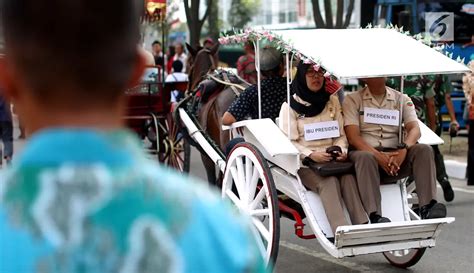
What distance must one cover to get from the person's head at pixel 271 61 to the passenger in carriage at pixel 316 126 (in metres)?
0.89

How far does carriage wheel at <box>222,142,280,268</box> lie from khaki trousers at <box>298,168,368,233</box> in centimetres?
30

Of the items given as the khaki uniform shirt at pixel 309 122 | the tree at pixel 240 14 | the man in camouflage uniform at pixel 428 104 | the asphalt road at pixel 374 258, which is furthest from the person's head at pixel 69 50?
the tree at pixel 240 14

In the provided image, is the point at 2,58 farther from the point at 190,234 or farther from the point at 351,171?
the point at 351,171

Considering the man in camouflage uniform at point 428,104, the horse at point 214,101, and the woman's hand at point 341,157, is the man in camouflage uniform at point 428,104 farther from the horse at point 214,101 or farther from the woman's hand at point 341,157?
the woman's hand at point 341,157

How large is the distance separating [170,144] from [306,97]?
494 cm

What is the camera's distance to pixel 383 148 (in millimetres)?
5797

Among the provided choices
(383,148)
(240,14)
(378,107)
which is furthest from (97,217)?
(240,14)

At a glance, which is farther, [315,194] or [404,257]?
[404,257]

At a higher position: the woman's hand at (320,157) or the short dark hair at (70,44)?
the short dark hair at (70,44)

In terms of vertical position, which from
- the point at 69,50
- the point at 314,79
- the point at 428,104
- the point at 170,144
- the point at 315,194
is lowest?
Answer: the point at 170,144

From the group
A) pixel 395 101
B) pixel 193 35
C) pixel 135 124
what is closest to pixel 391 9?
pixel 193 35

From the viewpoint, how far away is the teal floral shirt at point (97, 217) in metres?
1.24

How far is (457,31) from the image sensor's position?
17062 millimetres

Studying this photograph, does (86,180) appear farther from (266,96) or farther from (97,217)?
(266,96)
